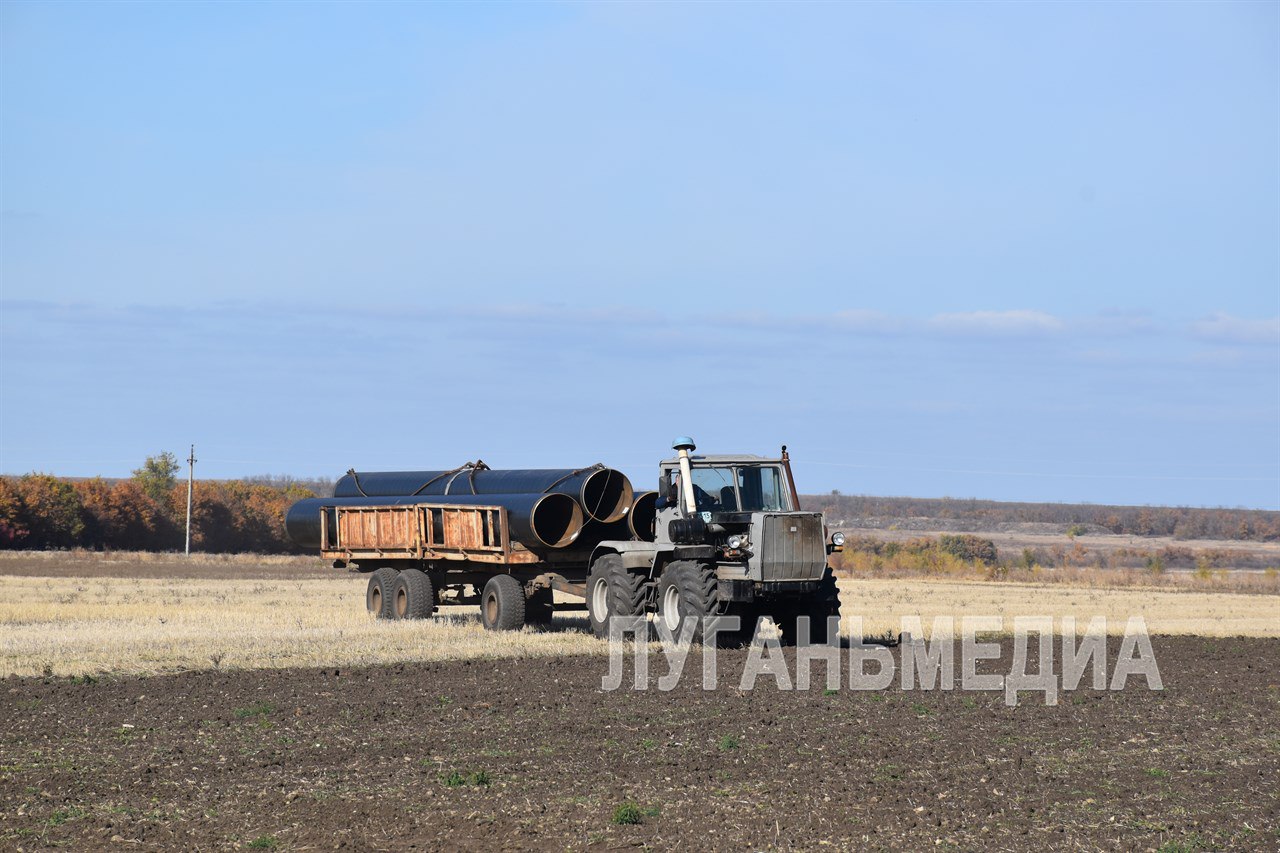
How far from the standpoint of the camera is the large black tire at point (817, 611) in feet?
69.5

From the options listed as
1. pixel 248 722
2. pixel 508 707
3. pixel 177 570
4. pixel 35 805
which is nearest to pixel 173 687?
pixel 248 722

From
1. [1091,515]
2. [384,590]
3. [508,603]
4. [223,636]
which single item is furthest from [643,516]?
[1091,515]

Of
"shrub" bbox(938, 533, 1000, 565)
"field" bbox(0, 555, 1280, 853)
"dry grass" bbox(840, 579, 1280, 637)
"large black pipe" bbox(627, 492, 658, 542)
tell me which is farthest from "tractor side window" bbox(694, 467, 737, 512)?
"shrub" bbox(938, 533, 1000, 565)

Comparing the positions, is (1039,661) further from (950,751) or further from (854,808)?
(854,808)

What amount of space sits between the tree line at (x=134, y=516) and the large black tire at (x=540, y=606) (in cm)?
5170

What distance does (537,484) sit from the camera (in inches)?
938

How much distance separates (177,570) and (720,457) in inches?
1571

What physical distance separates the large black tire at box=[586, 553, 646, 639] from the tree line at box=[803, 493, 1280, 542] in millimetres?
108636

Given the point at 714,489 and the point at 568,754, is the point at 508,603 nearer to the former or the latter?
the point at 714,489

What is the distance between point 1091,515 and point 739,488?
526 ft

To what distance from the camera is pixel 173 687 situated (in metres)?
16.9

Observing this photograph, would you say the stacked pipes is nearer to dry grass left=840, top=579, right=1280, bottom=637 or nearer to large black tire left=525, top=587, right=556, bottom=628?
large black tire left=525, top=587, right=556, bottom=628

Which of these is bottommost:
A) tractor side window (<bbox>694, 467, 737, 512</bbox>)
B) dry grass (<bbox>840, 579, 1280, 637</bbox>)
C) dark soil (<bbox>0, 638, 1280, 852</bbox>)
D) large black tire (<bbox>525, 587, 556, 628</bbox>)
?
dry grass (<bbox>840, 579, 1280, 637</bbox>)

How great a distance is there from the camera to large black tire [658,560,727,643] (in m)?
20.2
